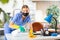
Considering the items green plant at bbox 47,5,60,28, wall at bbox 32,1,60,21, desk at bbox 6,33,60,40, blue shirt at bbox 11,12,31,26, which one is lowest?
desk at bbox 6,33,60,40

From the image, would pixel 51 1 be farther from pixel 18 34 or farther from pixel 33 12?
pixel 18 34

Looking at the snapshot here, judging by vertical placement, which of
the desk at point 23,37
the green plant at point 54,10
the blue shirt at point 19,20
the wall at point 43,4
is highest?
the wall at point 43,4

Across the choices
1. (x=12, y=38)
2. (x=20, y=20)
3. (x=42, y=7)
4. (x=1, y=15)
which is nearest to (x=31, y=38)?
(x=12, y=38)

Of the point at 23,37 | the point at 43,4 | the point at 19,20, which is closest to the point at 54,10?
the point at 43,4

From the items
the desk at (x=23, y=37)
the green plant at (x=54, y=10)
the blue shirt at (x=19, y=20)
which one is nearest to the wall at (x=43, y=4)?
the green plant at (x=54, y=10)

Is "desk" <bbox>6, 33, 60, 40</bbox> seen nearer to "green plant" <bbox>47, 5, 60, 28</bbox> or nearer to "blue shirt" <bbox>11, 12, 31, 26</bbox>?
"blue shirt" <bbox>11, 12, 31, 26</bbox>

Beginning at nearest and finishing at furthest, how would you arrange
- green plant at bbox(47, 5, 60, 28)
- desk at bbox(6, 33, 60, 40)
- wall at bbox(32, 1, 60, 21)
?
desk at bbox(6, 33, 60, 40), green plant at bbox(47, 5, 60, 28), wall at bbox(32, 1, 60, 21)

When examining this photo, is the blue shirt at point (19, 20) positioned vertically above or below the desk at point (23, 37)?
above

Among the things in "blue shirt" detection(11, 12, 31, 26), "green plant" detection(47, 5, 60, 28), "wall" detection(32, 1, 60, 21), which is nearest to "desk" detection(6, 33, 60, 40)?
"blue shirt" detection(11, 12, 31, 26)

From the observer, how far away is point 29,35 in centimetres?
237

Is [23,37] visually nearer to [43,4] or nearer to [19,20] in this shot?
[19,20]

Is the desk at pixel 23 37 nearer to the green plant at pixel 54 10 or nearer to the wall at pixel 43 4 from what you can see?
the green plant at pixel 54 10

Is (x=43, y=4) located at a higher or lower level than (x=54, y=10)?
higher

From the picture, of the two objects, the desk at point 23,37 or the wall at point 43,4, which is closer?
the desk at point 23,37
